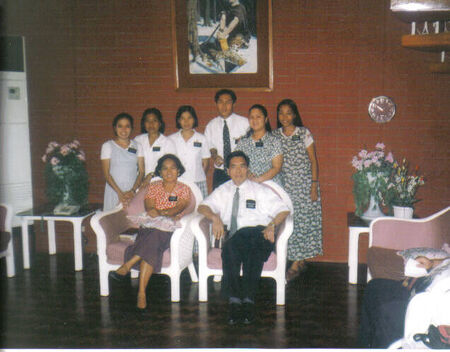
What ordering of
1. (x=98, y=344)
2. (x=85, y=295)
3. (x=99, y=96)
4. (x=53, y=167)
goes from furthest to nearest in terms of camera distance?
1. (x=99, y=96)
2. (x=53, y=167)
3. (x=85, y=295)
4. (x=98, y=344)

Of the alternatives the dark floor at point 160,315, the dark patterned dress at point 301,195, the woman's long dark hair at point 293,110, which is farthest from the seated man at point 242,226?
the woman's long dark hair at point 293,110

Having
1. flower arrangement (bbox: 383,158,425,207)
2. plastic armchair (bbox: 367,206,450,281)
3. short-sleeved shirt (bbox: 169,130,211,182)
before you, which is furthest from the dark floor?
short-sleeved shirt (bbox: 169,130,211,182)

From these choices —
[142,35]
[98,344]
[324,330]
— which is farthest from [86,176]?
[324,330]

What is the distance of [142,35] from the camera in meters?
4.92

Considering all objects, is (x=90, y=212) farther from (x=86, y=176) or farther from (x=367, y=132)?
(x=367, y=132)

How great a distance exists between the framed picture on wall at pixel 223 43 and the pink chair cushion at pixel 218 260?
1888mm

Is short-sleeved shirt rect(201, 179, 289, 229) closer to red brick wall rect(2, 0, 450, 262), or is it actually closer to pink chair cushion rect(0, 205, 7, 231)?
red brick wall rect(2, 0, 450, 262)

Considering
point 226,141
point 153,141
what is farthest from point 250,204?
point 153,141

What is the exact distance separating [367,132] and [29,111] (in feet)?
12.1

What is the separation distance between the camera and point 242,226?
387 centimetres

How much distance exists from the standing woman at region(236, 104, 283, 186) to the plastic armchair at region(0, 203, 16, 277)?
2.23m

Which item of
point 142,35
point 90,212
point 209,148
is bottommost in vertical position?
point 90,212

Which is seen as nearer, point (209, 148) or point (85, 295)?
point (85, 295)

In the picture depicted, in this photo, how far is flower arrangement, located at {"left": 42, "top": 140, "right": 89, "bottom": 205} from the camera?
468 cm
